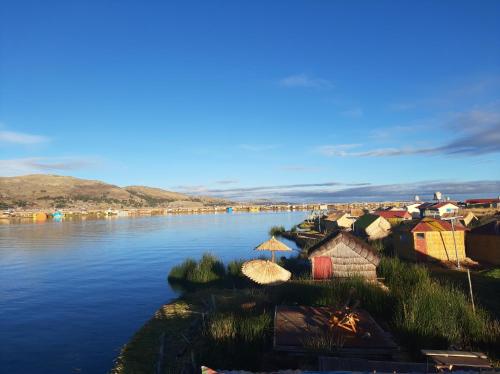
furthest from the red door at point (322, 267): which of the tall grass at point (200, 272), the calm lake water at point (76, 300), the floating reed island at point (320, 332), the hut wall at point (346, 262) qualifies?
the calm lake water at point (76, 300)

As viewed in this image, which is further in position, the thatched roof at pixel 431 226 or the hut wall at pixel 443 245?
the thatched roof at pixel 431 226

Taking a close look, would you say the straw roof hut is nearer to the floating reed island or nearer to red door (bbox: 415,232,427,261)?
red door (bbox: 415,232,427,261)

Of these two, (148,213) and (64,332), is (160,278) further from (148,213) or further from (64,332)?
(148,213)

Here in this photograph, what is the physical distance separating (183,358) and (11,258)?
3483cm

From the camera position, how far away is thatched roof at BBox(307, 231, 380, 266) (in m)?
21.1

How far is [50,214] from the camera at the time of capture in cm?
12225

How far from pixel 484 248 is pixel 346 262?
34.3 feet

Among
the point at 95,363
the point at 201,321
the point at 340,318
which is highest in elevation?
the point at 340,318

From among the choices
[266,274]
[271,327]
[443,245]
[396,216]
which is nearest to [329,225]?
[396,216]

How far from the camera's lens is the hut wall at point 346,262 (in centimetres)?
2106

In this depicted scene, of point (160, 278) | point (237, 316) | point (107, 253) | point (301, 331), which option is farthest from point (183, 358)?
point (107, 253)

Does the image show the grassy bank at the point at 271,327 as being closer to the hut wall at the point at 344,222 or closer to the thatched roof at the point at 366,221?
the thatched roof at the point at 366,221

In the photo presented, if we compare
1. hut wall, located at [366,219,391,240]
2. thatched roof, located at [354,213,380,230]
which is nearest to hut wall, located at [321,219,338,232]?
thatched roof, located at [354,213,380,230]

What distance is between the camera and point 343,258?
21.7 metres
